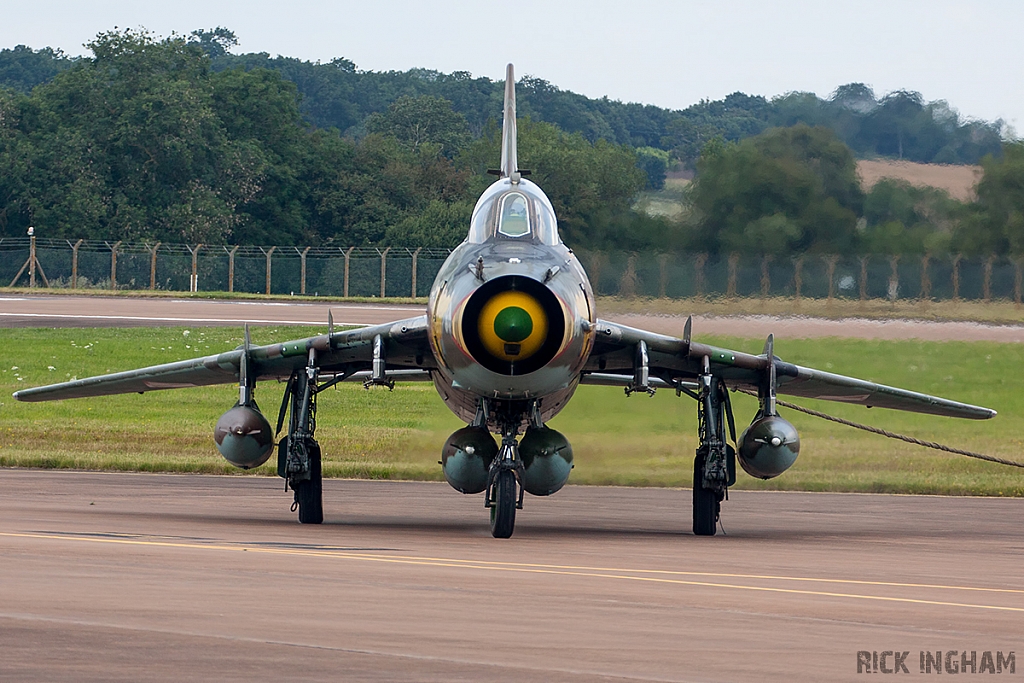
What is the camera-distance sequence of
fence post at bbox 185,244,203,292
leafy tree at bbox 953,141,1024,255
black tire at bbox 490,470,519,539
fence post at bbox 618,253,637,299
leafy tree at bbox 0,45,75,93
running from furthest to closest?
1. leafy tree at bbox 0,45,75,93
2. fence post at bbox 185,244,203,292
3. leafy tree at bbox 953,141,1024,255
4. fence post at bbox 618,253,637,299
5. black tire at bbox 490,470,519,539

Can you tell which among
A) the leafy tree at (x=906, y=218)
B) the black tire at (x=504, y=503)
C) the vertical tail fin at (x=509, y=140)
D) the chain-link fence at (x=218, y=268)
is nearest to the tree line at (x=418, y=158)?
the leafy tree at (x=906, y=218)

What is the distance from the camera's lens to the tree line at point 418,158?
21547 mm

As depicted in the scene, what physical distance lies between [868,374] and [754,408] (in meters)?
2.06

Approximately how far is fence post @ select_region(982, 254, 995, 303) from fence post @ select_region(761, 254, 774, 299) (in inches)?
137

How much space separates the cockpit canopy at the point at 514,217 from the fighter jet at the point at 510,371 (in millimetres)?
18

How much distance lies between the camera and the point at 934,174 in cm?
2222

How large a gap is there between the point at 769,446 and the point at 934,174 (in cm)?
914

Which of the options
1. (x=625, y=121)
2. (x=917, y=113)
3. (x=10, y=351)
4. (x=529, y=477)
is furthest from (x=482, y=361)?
(x=10, y=351)

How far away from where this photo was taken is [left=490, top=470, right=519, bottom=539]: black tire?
41.4 feet

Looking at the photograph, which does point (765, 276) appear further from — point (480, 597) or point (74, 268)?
point (74, 268)

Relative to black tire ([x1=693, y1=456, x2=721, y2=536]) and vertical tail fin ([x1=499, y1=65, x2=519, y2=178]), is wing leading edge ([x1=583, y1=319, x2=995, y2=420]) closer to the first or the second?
black tire ([x1=693, y1=456, x2=721, y2=536])

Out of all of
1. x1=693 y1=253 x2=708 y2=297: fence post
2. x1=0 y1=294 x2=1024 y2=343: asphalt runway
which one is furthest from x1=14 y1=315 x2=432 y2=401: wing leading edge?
x1=0 y1=294 x2=1024 y2=343: asphalt runway

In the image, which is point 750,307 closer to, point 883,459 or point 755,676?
point 883,459

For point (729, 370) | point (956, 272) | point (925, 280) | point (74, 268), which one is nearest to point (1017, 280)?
point (956, 272)
